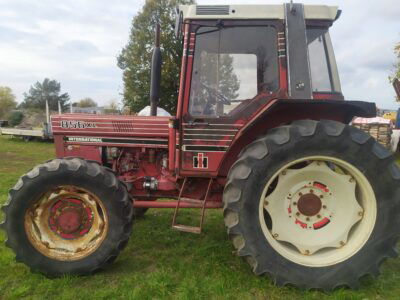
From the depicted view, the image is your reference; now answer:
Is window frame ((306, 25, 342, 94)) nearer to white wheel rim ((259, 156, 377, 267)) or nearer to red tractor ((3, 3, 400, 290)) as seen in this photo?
red tractor ((3, 3, 400, 290))

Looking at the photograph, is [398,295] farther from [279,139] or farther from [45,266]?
[45,266]

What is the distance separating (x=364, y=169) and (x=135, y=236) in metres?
2.58

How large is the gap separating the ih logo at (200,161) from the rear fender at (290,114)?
0.15m

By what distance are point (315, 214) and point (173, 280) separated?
1.34 metres

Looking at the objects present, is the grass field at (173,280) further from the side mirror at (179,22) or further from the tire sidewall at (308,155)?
the side mirror at (179,22)

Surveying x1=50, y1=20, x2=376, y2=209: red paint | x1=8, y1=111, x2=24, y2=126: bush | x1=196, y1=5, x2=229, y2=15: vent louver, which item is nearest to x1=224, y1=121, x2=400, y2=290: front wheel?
x1=50, y1=20, x2=376, y2=209: red paint

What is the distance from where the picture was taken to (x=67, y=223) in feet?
9.98

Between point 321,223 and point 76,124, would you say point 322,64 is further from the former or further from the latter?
point 76,124

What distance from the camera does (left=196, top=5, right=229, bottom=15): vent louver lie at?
2.93 metres

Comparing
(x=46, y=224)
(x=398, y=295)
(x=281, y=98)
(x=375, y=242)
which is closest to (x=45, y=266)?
(x=46, y=224)

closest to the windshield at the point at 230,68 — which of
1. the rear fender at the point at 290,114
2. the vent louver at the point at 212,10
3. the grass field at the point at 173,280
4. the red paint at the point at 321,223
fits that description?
the vent louver at the point at 212,10

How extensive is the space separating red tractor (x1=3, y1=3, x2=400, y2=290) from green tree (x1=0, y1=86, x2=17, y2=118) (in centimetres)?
5454

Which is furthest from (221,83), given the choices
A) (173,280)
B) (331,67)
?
(173,280)

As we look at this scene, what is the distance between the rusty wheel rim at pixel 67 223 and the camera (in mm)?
2996
